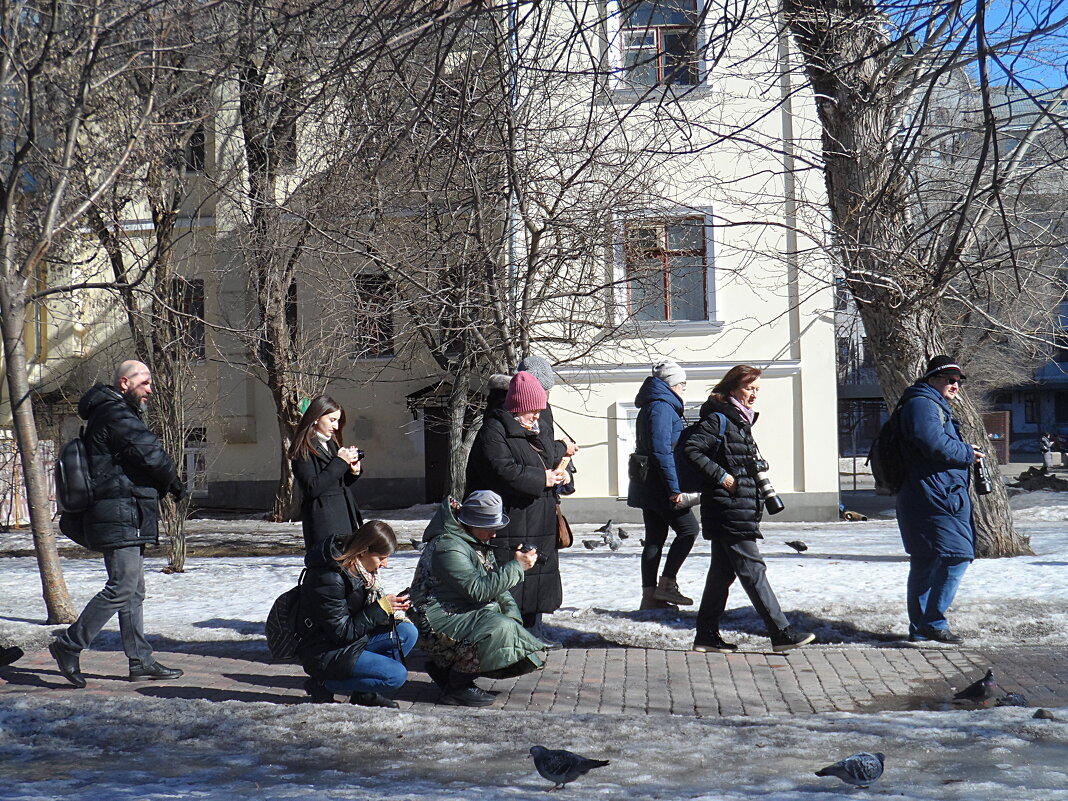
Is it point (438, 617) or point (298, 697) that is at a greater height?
point (438, 617)

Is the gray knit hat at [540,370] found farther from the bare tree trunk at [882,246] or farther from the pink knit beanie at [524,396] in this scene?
the bare tree trunk at [882,246]

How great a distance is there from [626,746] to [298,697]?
2.01 metres

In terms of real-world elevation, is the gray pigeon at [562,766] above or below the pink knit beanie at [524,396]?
below

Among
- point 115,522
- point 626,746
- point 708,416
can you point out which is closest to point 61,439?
point 115,522

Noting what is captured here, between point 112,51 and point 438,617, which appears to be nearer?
point 438,617

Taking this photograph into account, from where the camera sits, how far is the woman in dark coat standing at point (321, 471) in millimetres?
6215

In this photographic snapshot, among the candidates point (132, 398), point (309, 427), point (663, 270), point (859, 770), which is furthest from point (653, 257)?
point (859, 770)

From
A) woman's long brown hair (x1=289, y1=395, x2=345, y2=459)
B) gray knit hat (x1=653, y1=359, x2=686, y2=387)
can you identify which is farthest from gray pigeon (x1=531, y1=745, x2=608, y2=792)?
gray knit hat (x1=653, y1=359, x2=686, y2=387)

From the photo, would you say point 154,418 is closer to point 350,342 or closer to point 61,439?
point 350,342

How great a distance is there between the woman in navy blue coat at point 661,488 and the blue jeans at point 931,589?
1.58m

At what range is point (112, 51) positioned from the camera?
29.3ft

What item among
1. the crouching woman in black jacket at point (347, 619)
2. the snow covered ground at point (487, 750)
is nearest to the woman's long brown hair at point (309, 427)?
the crouching woman in black jacket at point (347, 619)

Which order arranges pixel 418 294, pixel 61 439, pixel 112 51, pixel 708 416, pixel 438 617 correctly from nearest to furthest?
1. pixel 438 617
2. pixel 708 416
3. pixel 112 51
4. pixel 418 294
5. pixel 61 439

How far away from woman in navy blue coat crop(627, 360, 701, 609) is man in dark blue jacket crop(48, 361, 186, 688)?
3.28 m
